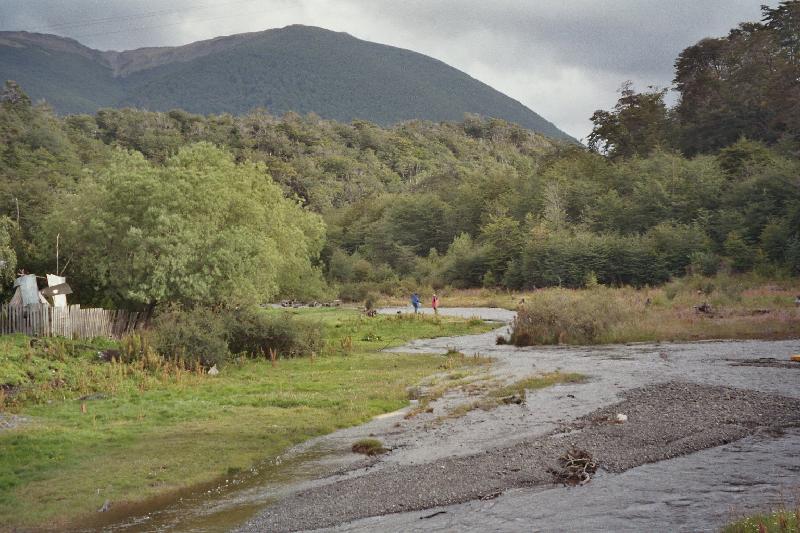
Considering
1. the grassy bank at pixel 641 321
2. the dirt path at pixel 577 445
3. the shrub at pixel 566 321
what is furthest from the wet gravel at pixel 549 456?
the shrub at pixel 566 321

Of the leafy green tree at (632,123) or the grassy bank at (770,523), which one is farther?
the leafy green tree at (632,123)

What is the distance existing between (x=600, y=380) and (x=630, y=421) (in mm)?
8445

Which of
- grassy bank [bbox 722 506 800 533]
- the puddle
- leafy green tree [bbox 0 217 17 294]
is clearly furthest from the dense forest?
grassy bank [bbox 722 506 800 533]

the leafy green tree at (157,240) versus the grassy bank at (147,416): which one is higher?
the leafy green tree at (157,240)

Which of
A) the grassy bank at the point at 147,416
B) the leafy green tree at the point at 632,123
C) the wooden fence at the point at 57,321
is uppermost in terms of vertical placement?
the leafy green tree at the point at 632,123

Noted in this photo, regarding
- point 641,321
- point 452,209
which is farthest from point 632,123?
point 641,321

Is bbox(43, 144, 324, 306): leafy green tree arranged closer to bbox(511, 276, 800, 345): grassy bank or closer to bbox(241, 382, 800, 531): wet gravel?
bbox(511, 276, 800, 345): grassy bank

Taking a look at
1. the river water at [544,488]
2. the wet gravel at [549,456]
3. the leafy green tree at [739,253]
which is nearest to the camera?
the river water at [544,488]

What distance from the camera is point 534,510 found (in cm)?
1516

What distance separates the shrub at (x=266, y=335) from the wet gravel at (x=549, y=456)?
21865 mm

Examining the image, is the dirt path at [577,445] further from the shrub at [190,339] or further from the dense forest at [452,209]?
the dense forest at [452,209]

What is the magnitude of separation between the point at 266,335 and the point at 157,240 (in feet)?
26.6

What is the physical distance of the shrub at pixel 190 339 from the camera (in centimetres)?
3528

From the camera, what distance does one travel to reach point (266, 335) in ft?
135
